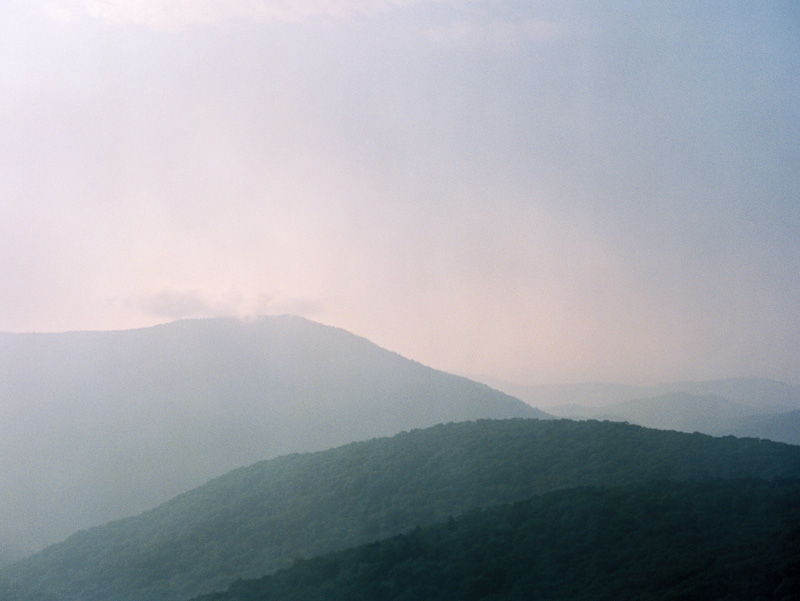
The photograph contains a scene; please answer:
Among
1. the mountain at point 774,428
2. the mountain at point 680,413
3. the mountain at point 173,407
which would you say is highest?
the mountain at point 173,407

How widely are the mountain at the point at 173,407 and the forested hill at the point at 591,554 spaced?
5609 centimetres

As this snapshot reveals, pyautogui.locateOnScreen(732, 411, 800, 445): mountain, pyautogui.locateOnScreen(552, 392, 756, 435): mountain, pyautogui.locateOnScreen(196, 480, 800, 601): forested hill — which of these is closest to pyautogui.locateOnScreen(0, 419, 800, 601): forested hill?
pyautogui.locateOnScreen(196, 480, 800, 601): forested hill

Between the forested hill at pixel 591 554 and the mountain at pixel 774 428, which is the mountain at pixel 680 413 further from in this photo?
the forested hill at pixel 591 554

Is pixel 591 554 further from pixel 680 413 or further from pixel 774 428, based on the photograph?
pixel 680 413

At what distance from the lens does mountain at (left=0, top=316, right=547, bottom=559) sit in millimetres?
80875

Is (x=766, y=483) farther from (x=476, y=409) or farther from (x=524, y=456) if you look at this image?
(x=476, y=409)

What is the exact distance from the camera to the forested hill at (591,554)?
57.6ft

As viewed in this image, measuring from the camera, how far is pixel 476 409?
10050 centimetres

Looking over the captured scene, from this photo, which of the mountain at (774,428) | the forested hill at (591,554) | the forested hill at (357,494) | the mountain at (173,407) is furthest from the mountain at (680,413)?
the forested hill at (591,554)

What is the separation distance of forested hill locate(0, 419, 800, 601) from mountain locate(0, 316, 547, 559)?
32638 mm

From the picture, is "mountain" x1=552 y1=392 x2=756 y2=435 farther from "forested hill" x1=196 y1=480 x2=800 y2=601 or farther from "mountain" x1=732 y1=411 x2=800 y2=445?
"forested hill" x1=196 y1=480 x2=800 y2=601

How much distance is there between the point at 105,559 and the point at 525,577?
1165 inches

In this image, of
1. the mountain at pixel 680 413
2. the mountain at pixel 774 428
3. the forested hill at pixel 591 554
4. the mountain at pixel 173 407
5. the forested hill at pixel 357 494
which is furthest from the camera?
the mountain at pixel 680 413

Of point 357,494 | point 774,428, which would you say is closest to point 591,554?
point 357,494
